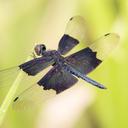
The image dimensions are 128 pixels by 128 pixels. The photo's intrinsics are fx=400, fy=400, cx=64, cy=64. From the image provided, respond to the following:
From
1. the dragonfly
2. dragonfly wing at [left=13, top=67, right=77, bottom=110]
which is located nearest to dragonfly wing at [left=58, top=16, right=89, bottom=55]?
the dragonfly

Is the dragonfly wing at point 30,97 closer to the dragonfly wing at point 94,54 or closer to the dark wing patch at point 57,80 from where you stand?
the dark wing patch at point 57,80

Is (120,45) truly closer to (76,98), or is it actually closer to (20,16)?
(76,98)

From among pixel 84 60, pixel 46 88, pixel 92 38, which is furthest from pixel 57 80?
pixel 92 38

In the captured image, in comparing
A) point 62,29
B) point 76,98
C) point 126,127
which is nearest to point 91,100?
point 76,98

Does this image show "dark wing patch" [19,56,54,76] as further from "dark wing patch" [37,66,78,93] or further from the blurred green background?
the blurred green background

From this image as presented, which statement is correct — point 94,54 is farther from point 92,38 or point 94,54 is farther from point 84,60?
point 92,38
